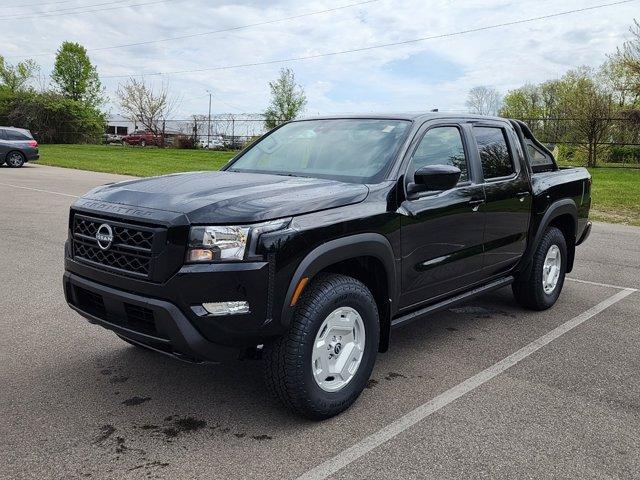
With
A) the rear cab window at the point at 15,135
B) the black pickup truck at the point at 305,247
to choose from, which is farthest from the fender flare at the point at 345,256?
the rear cab window at the point at 15,135

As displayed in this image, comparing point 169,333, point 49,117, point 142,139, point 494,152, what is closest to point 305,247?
point 169,333

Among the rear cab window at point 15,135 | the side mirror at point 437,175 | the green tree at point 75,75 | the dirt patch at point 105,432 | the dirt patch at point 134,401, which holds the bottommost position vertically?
the dirt patch at point 105,432

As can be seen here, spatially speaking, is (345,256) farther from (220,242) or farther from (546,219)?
(546,219)

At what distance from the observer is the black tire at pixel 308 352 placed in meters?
3.16

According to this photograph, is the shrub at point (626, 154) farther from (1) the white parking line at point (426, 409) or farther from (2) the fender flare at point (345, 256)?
(2) the fender flare at point (345, 256)

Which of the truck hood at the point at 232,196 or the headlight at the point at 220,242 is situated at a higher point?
the truck hood at the point at 232,196

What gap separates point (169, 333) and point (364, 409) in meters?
1.29

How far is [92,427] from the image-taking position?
3.28 metres

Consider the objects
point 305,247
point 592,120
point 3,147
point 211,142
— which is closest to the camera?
point 305,247

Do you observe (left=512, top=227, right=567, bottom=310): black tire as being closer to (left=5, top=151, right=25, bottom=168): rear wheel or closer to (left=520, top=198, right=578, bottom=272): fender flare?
(left=520, top=198, right=578, bottom=272): fender flare

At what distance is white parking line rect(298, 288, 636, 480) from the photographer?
2.94 m

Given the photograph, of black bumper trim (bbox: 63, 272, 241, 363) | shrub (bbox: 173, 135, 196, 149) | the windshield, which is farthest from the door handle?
shrub (bbox: 173, 135, 196, 149)

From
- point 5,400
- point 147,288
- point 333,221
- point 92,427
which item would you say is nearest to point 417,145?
point 333,221

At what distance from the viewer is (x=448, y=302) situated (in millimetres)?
4422
